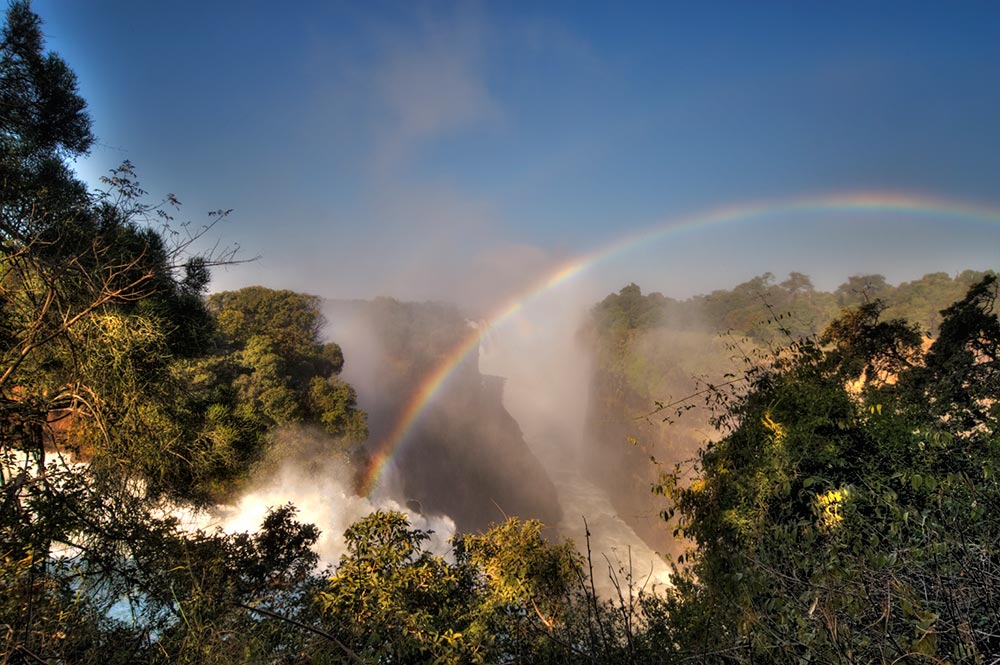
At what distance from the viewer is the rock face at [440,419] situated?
87.5 ft

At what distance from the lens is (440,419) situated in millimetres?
36031

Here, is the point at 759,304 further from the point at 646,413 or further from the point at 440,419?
the point at 440,419

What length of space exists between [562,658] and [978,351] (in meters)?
9.19

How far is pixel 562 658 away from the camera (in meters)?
4.52

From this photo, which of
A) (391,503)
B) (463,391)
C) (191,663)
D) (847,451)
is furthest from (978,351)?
(463,391)

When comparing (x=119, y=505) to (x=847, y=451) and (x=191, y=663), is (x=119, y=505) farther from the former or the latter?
(x=847, y=451)

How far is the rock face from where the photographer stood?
26.7m

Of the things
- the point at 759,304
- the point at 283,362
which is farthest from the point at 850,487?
the point at 759,304

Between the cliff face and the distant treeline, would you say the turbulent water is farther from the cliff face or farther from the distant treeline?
the distant treeline

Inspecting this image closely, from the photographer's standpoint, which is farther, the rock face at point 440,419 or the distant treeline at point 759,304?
the rock face at point 440,419

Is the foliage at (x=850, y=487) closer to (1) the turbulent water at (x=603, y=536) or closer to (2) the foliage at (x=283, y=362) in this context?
(1) the turbulent water at (x=603, y=536)

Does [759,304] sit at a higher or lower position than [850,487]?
higher

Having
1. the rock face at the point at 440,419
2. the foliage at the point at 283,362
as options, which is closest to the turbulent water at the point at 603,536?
the rock face at the point at 440,419

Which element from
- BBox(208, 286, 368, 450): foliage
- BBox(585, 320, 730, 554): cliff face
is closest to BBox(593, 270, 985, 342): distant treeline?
BBox(585, 320, 730, 554): cliff face
